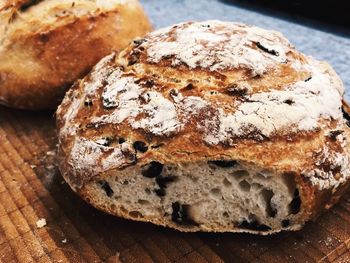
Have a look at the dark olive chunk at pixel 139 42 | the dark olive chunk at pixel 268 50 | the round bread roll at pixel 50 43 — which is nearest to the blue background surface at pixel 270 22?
the dark olive chunk at pixel 268 50

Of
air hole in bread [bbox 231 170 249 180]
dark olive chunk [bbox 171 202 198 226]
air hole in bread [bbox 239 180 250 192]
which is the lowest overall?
dark olive chunk [bbox 171 202 198 226]

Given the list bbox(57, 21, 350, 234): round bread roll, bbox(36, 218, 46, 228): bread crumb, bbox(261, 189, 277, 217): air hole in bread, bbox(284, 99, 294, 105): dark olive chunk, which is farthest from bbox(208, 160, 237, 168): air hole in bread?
bbox(36, 218, 46, 228): bread crumb

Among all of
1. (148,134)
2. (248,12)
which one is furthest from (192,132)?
(248,12)

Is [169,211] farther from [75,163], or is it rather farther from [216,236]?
[75,163]

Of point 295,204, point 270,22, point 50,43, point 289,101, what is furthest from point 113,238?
point 270,22

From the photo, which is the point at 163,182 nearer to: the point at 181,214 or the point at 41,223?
the point at 181,214

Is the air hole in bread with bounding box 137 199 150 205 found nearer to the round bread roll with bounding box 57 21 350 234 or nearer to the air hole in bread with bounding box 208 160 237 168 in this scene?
the round bread roll with bounding box 57 21 350 234

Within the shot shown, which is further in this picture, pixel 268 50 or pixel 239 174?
pixel 268 50
